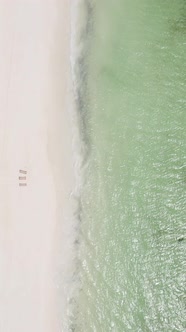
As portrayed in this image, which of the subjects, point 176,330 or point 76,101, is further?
point 76,101

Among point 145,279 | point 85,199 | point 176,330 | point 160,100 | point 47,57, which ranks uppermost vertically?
point 47,57

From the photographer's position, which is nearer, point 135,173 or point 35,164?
point 35,164

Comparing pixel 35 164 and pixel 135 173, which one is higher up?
pixel 35 164

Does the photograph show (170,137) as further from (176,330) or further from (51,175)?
(176,330)

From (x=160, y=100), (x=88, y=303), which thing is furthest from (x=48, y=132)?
(x=88, y=303)

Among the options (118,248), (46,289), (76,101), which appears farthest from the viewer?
(76,101)
